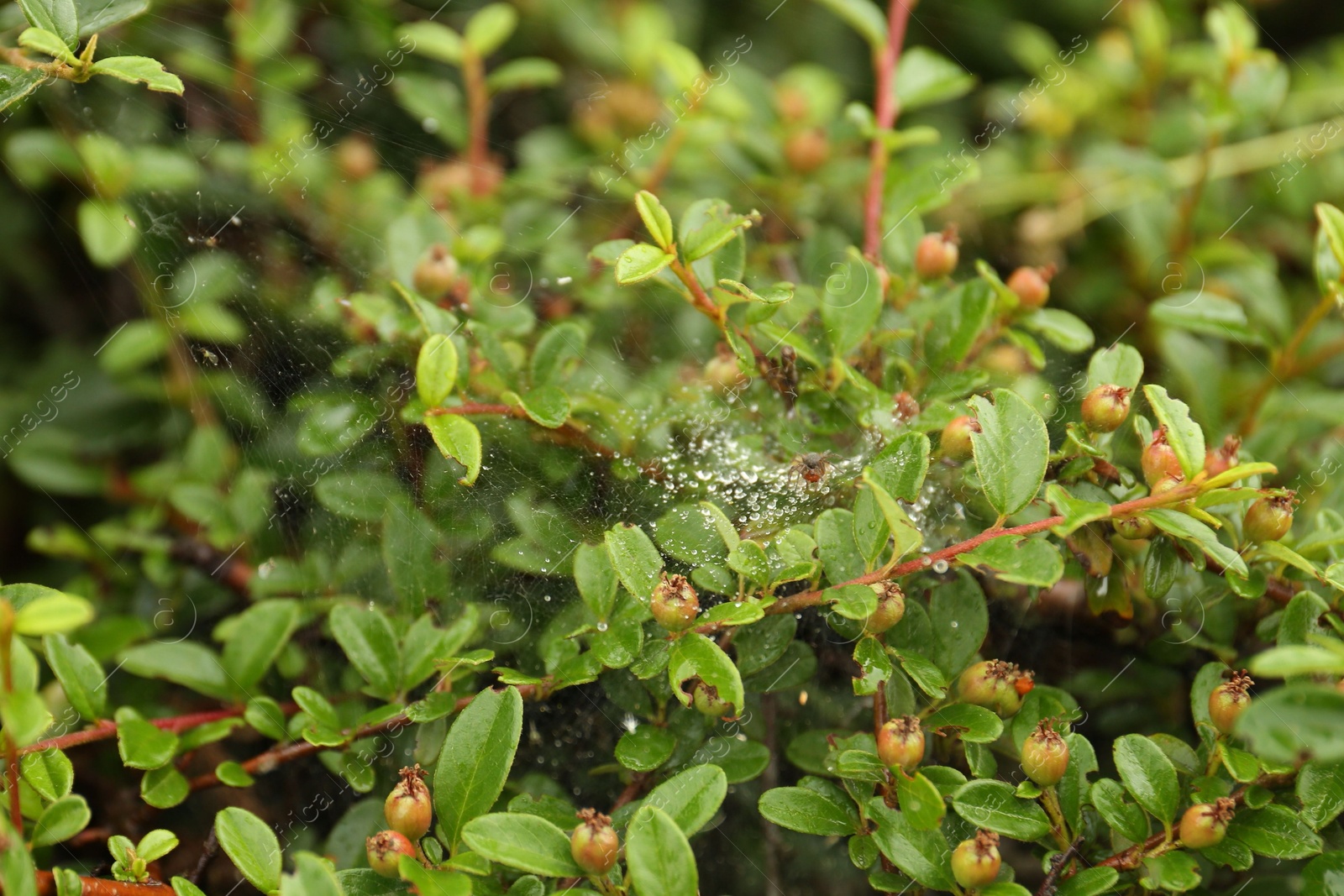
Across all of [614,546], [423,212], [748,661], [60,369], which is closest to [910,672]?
[748,661]

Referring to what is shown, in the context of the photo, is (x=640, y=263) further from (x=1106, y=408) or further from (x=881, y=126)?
(x=881, y=126)

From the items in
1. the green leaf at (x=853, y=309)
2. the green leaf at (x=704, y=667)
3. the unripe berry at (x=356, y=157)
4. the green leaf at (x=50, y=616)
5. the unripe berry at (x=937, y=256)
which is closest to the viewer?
the green leaf at (x=50, y=616)

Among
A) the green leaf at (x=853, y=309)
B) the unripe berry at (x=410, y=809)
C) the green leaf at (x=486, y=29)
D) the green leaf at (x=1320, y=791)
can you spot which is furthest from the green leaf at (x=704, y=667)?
the green leaf at (x=486, y=29)

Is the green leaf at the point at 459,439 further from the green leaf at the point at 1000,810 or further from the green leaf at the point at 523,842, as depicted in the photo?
the green leaf at the point at 1000,810

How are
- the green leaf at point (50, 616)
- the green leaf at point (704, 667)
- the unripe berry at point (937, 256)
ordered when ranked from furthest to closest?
the unripe berry at point (937, 256) → the green leaf at point (704, 667) → the green leaf at point (50, 616)

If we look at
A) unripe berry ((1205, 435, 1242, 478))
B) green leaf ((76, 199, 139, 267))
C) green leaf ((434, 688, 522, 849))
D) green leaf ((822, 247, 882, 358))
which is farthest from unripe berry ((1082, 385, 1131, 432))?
green leaf ((76, 199, 139, 267))

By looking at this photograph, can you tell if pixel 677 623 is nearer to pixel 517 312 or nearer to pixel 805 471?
pixel 805 471
